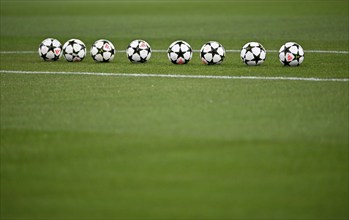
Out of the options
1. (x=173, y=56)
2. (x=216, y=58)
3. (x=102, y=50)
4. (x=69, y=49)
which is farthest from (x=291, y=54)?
(x=69, y=49)

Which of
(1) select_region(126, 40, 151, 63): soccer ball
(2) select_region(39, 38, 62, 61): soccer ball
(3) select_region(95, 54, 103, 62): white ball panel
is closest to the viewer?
(1) select_region(126, 40, 151, 63): soccer ball

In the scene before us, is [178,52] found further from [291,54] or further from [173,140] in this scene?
[173,140]

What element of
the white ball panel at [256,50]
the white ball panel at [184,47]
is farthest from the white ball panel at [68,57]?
the white ball panel at [256,50]

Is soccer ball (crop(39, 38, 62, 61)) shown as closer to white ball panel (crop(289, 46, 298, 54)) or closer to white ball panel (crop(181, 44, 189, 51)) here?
white ball panel (crop(181, 44, 189, 51))

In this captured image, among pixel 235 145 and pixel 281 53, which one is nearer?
pixel 235 145

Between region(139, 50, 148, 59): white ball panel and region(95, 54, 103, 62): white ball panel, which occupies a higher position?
region(139, 50, 148, 59): white ball panel

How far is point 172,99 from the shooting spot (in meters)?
14.3

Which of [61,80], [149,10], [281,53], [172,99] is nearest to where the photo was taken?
[172,99]

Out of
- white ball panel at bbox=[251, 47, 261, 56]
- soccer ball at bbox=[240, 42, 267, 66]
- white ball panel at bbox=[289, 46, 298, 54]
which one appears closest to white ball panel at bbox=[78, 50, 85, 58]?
soccer ball at bbox=[240, 42, 267, 66]

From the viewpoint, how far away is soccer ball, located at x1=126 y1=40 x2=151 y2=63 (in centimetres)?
2053

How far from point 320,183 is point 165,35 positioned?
22573 mm

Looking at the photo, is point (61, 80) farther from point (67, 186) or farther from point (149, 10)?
point (149, 10)

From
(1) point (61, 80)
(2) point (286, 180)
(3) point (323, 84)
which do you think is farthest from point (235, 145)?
(1) point (61, 80)

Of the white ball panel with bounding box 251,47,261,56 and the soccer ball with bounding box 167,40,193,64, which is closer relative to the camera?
the white ball panel with bounding box 251,47,261,56
